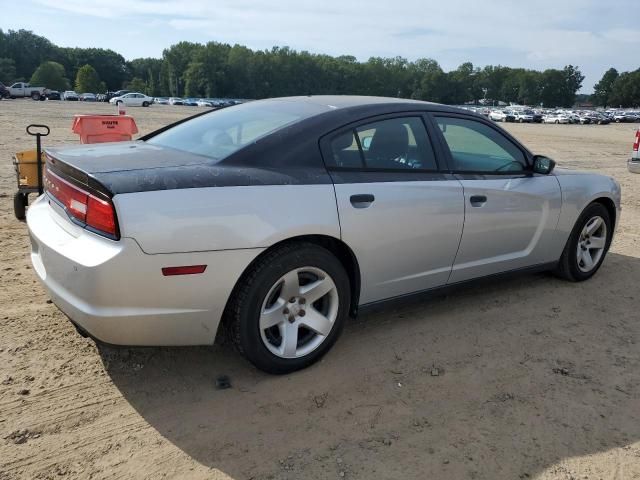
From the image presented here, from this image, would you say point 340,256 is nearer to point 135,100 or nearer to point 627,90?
point 135,100

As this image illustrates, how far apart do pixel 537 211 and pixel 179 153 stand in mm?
2734

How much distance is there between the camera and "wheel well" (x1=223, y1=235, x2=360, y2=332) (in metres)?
2.92

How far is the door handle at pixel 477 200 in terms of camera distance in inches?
150

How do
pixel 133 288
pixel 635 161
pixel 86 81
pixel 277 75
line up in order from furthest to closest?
pixel 277 75, pixel 86 81, pixel 635 161, pixel 133 288

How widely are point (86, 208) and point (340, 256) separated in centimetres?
143

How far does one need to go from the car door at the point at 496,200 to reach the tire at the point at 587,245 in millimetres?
374

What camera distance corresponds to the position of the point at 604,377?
3.32 m

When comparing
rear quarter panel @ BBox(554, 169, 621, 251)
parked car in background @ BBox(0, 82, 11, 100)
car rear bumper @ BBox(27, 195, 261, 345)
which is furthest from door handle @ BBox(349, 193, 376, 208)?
parked car in background @ BBox(0, 82, 11, 100)

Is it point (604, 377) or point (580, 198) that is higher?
point (580, 198)

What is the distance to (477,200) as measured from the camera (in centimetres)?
385

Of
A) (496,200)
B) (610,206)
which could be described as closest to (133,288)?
(496,200)

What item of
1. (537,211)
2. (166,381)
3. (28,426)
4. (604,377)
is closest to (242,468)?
(166,381)

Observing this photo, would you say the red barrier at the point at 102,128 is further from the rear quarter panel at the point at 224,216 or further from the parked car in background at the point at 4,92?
the parked car in background at the point at 4,92

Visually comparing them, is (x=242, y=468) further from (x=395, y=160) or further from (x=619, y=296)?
(x=619, y=296)
